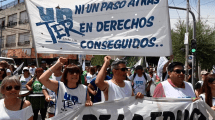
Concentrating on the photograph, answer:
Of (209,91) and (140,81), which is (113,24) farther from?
(140,81)

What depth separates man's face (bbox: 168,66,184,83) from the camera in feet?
9.60

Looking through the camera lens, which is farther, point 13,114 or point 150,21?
point 150,21

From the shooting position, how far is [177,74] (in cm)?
295

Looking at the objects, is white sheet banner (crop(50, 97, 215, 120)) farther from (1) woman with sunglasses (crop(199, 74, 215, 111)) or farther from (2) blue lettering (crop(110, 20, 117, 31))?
(2) blue lettering (crop(110, 20, 117, 31))

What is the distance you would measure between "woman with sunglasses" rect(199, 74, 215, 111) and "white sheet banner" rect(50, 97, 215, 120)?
0.14 meters

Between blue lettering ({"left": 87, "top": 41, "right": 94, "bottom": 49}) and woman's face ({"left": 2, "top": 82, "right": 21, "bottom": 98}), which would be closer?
woman's face ({"left": 2, "top": 82, "right": 21, "bottom": 98})

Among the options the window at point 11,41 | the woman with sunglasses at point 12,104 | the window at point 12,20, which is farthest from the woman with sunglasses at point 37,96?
the window at point 12,20

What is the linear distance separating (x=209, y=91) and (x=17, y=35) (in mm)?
32555

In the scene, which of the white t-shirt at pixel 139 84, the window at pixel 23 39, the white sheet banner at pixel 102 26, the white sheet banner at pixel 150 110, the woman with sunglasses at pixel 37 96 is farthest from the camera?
the window at pixel 23 39

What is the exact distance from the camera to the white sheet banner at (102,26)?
3.20 metres

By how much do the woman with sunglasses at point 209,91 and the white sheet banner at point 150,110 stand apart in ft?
0.45

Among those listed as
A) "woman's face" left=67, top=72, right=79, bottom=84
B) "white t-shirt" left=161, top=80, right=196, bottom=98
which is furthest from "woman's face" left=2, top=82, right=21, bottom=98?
"white t-shirt" left=161, top=80, right=196, bottom=98

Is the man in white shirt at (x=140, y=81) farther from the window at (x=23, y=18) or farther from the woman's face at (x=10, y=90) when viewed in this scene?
the window at (x=23, y=18)

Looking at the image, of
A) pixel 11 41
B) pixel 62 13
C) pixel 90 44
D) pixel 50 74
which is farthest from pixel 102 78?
Answer: pixel 11 41
